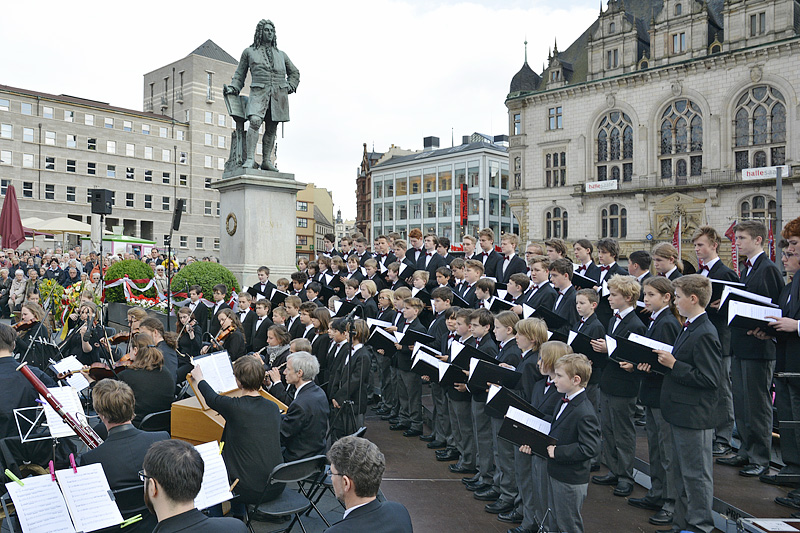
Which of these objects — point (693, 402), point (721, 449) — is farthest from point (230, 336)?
point (721, 449)

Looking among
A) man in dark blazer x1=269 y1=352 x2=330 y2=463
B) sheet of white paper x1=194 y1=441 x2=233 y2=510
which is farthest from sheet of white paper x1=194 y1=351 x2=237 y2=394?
sheet of white paper x1=194 y1=441 x2=233 y2=510

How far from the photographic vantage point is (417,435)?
804cm

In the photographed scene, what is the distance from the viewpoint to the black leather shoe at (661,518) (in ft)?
16.3

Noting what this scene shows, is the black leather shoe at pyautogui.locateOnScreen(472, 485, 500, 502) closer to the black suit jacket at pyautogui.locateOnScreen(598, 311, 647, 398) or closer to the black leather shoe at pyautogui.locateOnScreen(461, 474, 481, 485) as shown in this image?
the black leather shoe at pyautogui.locateOnScreen(461, 474, 481, 485)

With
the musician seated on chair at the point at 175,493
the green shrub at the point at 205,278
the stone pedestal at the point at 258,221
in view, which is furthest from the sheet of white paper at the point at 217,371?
the stone pedestal at the point at 258,221

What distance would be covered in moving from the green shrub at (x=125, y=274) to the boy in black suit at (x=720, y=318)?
1229 centimetres

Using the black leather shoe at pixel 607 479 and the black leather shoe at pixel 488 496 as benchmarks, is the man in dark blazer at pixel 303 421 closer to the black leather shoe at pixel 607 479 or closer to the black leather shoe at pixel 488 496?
the black leather shoe at pixel 488 496

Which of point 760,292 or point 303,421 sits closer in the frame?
point 303,421

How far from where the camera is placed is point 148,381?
588cm

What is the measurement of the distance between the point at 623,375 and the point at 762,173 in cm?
3640

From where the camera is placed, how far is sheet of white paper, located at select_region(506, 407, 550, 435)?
14.1 feet

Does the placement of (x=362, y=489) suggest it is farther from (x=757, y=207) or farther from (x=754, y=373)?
(x=757, y=207)

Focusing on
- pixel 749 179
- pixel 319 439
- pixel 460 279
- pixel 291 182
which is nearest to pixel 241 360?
pixel 319 439

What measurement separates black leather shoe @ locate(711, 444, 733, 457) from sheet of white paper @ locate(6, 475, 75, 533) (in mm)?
6247
